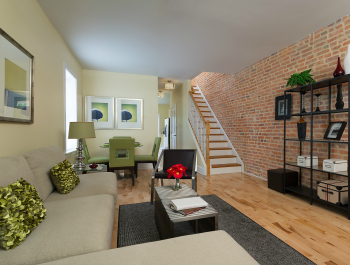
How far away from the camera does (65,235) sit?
3.91 feet

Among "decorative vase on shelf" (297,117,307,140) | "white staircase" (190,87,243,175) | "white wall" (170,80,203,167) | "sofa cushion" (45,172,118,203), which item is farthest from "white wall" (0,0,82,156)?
"decorative vase on shelf" (297,117,307,140)

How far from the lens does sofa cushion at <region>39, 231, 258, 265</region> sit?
3.09 ft

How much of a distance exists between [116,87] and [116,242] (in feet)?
14.8

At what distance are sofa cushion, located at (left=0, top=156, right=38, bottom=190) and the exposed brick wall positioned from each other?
3.96m

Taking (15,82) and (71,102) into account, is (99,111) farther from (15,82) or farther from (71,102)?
(15,82)

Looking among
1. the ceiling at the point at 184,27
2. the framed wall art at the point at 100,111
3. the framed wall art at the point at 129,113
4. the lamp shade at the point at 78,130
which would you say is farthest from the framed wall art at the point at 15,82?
the framed wall art at the point at 129,113

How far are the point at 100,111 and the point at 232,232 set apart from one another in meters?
4.66

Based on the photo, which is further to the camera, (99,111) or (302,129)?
(99,111)

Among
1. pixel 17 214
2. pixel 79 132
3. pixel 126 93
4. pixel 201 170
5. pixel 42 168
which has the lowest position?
pixel 201 170

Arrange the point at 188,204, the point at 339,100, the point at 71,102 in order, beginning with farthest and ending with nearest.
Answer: the point at 71,102, the point at 339,100, the point at 188,204

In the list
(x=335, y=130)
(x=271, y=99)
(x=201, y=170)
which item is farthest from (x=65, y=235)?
(x=271, y=99)

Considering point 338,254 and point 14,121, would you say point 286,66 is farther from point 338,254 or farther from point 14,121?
point 14,121

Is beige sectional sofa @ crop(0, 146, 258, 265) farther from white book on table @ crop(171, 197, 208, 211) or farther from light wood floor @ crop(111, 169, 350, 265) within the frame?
light wood floor @ crop(111, 169, 350, 265)

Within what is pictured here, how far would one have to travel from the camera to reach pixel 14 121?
1.90 meters
